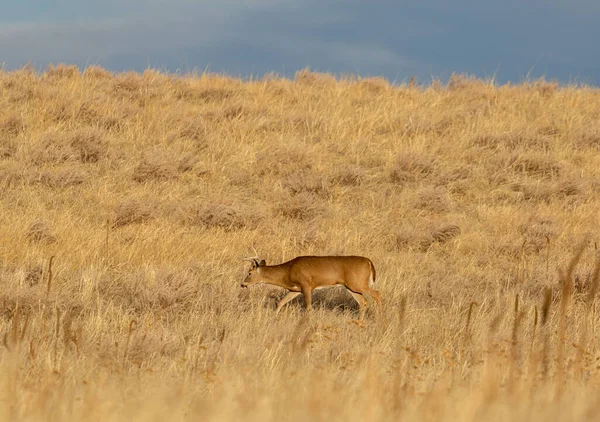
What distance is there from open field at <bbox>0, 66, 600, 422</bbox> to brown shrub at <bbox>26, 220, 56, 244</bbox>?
0.02 meters

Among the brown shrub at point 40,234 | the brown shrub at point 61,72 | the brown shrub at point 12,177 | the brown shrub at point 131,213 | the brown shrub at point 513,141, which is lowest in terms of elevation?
the brown shrub at point 40,234

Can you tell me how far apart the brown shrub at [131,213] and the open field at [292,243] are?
0.05 metres

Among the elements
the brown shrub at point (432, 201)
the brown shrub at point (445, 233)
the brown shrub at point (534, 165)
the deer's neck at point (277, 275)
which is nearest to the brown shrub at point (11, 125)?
the brown shrub at point (432, 201)

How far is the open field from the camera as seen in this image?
5.25 m

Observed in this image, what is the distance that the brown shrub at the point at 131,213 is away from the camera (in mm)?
14211

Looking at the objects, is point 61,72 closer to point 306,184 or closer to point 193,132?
point 193,132

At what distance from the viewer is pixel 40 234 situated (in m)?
12.8

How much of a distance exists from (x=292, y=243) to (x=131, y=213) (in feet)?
9.75

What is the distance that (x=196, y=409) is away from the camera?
182 inches

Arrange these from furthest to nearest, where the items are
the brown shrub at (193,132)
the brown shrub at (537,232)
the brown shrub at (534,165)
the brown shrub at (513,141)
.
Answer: the brown shrub at (513,141)
the brown shrub at (193,132)
the brown shrub at (534,165)
the brown shrub at (537,232)

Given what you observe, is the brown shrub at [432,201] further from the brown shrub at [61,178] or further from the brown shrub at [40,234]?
the brown shrub at [40,234]

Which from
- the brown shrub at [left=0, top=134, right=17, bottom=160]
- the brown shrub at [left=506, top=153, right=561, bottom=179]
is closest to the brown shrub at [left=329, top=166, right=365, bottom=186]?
the brown shrub at [left=506, top=153, right=561, bottom=179]

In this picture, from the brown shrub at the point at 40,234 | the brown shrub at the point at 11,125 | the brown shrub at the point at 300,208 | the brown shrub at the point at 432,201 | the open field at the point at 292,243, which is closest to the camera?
the open field at the point at 292,243

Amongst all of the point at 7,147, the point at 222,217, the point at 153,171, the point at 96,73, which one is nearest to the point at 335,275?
the point at 222,217
